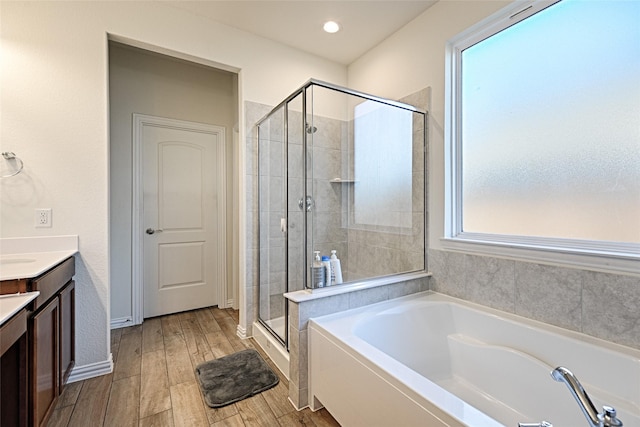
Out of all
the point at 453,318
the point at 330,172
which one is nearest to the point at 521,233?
the point at 453,318

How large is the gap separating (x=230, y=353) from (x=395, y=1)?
297 cm

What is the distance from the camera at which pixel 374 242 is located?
2488 mm

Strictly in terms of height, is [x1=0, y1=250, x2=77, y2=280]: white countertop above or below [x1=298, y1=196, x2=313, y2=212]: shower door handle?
below

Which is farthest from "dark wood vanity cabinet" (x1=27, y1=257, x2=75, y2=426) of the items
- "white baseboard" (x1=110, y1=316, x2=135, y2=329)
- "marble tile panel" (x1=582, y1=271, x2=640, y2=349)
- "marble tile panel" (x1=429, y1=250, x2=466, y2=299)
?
"marble tile panel" (x1=582, y1=271, x2=640, y2=349)

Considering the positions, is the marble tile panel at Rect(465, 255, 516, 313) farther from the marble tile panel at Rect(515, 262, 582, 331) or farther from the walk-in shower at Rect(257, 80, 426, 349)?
the walk-in shower at Rect(257, 80, 426, 349)

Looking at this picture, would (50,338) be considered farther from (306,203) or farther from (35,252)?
(306,203)

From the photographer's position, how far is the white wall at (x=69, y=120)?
173 cm

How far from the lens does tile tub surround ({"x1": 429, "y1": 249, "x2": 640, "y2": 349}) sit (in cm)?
130

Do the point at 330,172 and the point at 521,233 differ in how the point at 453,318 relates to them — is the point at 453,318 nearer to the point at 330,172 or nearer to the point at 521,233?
the point at 521,233

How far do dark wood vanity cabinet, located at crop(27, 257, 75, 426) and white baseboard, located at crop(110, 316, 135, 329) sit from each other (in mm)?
956

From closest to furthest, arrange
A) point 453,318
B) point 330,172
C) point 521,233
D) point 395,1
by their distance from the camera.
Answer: point 521,233 < point 453,318 < point 395,1 < point 330,172

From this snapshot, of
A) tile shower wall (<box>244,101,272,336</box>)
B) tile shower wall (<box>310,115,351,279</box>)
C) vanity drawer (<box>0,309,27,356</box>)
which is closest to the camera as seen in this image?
vanity drawer (<box>0,309,27,356</box>)

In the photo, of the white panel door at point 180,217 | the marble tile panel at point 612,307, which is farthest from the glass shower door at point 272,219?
the marble tile panel at point 612,307

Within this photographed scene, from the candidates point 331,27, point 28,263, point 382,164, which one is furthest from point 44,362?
point 331,27
